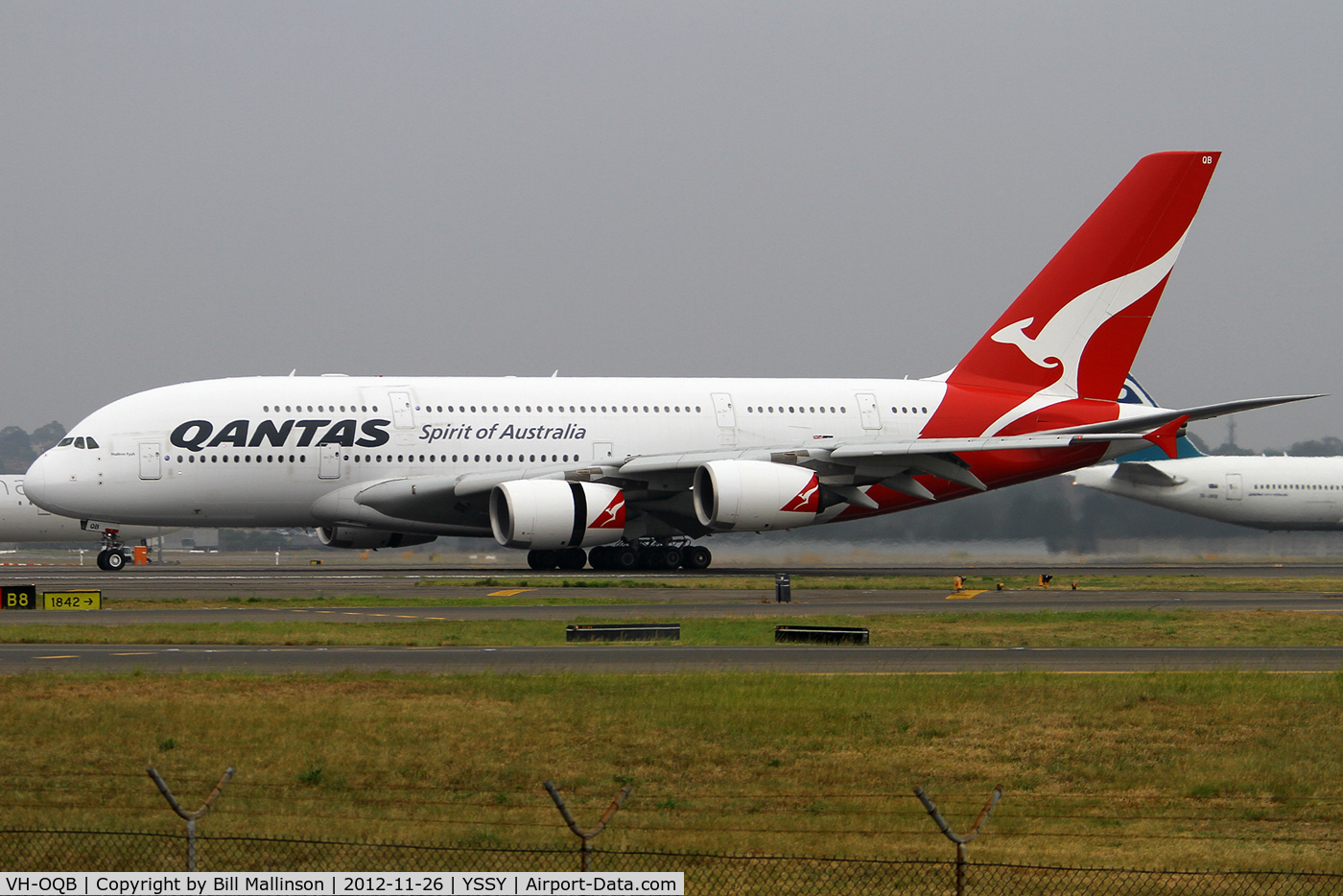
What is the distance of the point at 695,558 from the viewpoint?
47375 millimetres

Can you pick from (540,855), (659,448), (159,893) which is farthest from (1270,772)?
(659,448)

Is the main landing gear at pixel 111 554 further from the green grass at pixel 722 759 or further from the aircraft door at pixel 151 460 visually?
the green grass at pixel 722 759

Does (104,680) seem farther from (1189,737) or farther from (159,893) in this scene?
(1189,737)

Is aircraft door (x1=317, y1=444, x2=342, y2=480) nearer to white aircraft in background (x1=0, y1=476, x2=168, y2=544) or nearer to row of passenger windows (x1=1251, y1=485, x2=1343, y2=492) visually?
white aircraft in background (x1=0, y1=476, x2=168, y2=544)

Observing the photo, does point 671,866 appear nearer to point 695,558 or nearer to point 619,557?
point 619,557

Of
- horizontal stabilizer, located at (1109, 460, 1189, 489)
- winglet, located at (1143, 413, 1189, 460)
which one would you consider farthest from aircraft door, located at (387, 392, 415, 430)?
horizontal stabilizer, located at (1109, 460, 1189, 489)

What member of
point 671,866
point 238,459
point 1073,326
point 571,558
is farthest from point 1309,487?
point 671,866

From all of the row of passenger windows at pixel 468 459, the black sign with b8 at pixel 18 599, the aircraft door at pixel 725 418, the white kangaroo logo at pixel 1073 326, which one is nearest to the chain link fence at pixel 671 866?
the black sign with b8 at pixel 18 599

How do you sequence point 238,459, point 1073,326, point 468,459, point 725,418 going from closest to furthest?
point 238,459, point 468,459, point 725,418, point 1073,326

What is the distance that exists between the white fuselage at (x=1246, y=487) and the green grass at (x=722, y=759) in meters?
45.0

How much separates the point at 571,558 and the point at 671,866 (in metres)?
35.0

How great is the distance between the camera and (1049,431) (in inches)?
1909

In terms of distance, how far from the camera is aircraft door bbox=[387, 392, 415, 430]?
4456 centimetres

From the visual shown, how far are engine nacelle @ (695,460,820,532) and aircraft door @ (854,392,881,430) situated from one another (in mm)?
5424
